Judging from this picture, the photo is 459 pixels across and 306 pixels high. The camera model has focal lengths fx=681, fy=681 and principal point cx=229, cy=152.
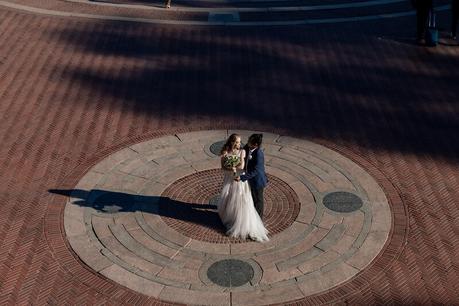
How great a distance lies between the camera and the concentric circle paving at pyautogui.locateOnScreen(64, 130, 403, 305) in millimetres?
12070

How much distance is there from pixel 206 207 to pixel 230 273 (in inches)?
85.7

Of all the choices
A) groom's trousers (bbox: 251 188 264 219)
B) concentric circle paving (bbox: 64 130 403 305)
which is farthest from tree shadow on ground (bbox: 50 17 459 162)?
groom's trousers (bbox: 251 188 264 219)

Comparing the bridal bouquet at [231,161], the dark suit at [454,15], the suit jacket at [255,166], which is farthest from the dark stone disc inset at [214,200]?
the dark suit at [454,15]

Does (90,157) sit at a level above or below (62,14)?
below

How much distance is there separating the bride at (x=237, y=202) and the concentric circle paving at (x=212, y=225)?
0.23 m

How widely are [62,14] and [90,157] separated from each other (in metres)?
11.0

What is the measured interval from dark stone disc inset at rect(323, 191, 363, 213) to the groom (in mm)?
1800

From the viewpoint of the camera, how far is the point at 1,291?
11828 mm

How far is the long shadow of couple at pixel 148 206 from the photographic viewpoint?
13.8 meters

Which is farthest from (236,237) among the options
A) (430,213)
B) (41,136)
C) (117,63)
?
(117,63)

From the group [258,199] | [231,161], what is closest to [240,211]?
[258,199]

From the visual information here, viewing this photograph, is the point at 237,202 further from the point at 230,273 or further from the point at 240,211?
the point at 230,273

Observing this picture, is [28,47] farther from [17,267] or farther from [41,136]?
[17,267]

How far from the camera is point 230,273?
12.3m
